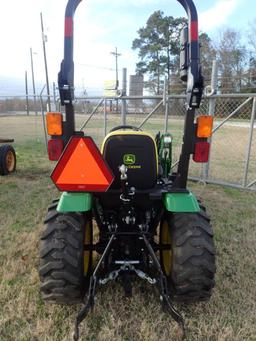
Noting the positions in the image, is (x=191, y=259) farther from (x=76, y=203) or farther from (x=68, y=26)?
(x=68, y=26)

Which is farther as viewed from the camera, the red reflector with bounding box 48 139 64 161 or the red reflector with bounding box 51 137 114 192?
the red reflector with bounding box 48 139 64 161

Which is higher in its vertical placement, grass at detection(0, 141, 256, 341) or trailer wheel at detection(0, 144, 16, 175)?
trailer wheel at detection(0, 144, 16, 175)

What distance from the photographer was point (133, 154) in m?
2.45

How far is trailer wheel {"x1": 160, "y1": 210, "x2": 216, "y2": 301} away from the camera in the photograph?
7.77 feet

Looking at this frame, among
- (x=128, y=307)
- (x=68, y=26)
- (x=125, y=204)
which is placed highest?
(x=68, y=26)

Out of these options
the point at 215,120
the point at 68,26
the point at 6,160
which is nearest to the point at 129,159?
the point at 68,26

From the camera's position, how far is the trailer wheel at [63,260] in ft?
7.75

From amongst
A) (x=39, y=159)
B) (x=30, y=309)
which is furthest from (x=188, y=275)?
(x=39, y=159)

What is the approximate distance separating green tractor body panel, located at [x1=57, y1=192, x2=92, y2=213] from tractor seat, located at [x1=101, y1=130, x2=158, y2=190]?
0.31 meters

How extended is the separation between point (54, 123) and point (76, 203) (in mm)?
607

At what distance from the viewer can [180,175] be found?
2.47m

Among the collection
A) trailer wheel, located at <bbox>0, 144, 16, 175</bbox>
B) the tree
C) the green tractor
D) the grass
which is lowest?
the grass

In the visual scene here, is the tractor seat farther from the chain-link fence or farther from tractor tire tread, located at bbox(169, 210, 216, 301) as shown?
the chain-link fence

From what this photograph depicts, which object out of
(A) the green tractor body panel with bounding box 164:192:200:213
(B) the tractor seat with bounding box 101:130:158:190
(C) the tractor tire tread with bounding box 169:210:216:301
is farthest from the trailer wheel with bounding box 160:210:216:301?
(B) the tractor seat with bounding box 101:130:158:190
